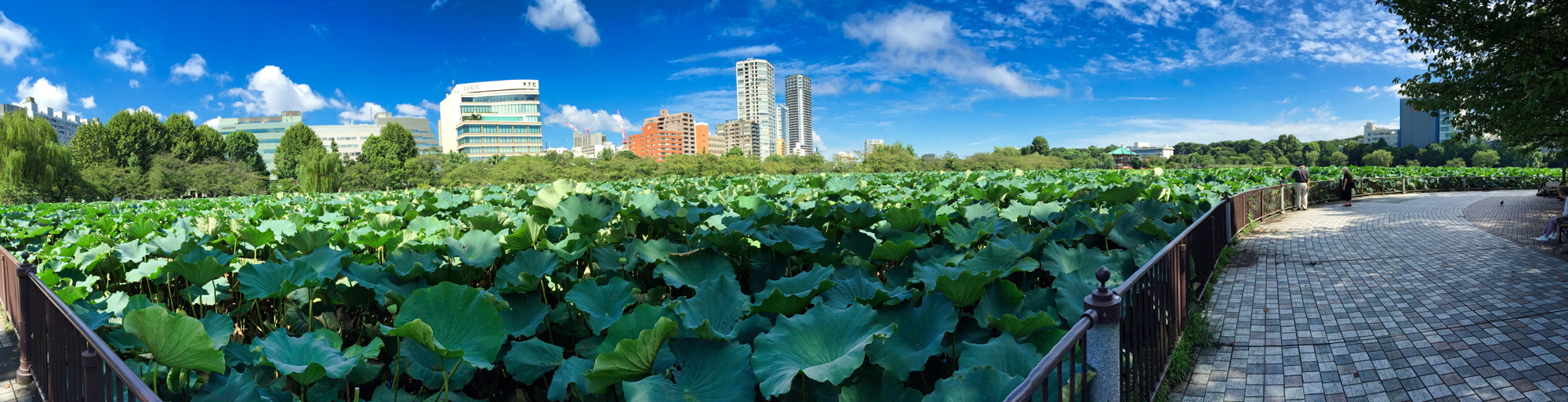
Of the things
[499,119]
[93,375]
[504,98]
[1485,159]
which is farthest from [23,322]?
[504,98]

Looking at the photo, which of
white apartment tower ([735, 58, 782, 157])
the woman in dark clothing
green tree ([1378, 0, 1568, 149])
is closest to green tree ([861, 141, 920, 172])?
the woman in dark clothing

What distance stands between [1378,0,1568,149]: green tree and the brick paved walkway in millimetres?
1959

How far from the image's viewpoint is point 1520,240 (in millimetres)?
9016

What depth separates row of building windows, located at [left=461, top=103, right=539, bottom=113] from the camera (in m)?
110

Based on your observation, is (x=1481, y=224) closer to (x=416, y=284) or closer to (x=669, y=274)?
(x=669, y=274)

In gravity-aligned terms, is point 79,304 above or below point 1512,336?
above

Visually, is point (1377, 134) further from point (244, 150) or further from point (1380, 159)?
point (244, 150)

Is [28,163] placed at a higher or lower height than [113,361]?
higher

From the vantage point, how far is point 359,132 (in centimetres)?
12600

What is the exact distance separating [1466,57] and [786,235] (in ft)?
42.3

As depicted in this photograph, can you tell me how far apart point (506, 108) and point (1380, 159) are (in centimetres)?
10965

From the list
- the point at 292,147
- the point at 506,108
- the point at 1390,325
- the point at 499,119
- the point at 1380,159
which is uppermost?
the point at 506,108

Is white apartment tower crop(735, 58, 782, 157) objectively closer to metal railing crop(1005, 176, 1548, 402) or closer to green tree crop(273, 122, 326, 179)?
green tree crop(273, 122, 326, 179)

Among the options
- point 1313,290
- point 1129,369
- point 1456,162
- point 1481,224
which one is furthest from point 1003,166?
point 1129,369
